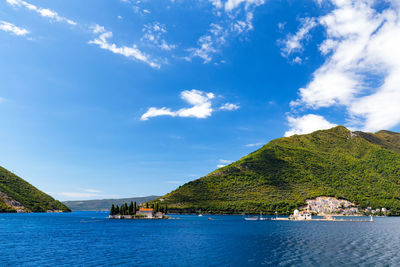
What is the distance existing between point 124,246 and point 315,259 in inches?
2090

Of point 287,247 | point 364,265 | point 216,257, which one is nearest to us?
point 364,265

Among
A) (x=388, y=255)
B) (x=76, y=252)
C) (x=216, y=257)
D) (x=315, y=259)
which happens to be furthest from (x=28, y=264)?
(x=388, y=255)

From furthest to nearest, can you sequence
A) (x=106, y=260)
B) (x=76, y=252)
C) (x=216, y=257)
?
(x=76, y=252), (x=216, y=257), (x=106, y=260)

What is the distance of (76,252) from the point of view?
7462cm

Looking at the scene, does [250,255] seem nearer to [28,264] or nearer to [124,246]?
[124,246]

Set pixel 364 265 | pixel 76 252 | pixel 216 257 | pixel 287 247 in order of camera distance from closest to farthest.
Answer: pixel 364 265
pixel 216 257
pixel 76 252
pixel 287 247

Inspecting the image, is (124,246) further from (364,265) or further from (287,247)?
(364,265)

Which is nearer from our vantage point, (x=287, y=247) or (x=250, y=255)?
(x=250, y=255)

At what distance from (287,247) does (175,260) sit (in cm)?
3609

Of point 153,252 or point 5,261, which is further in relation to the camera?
point 153,252

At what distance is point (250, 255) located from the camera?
7081 cm

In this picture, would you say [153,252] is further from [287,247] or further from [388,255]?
[388,255]

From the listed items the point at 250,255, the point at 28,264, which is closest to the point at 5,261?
the point at 28,264

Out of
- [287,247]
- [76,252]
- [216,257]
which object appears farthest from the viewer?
[287,247]
